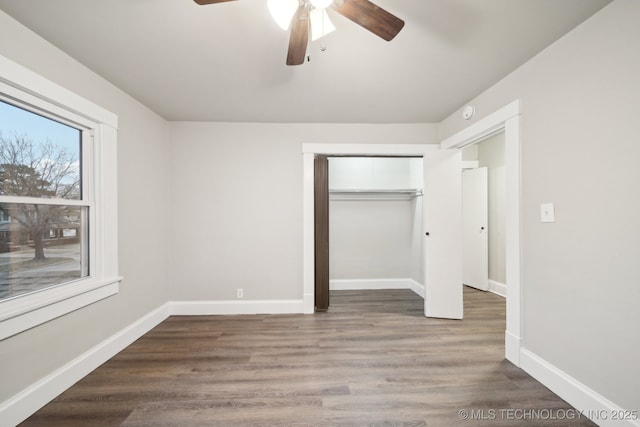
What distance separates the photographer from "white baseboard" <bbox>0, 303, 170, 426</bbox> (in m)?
1.49

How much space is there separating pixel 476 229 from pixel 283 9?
4.29 m

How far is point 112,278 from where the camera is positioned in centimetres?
222

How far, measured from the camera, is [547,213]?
5.91 ft

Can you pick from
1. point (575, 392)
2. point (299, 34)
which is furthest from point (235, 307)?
point (575, 392)

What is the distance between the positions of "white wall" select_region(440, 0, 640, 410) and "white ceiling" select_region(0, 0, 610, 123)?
0.24m

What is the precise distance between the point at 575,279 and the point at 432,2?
6.18 feet

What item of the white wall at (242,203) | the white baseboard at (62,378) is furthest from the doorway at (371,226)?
the white baseboard at (62,378)

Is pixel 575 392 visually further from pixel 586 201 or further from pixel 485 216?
pixel 485 216

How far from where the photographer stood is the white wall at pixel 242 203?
3.17 meters

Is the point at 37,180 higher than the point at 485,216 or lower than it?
higher

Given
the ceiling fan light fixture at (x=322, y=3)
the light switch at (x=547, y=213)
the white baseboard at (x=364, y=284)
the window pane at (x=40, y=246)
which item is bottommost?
the white baseboard at (x=364, y=284)

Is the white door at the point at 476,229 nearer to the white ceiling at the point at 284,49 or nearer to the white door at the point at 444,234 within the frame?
the white door at the point at 444,234

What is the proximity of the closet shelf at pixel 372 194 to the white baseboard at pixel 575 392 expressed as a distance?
261 cm

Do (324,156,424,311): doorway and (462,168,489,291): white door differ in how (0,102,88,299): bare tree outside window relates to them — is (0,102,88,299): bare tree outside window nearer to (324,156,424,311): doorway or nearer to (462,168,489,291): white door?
(324,156,424,311): doorway
